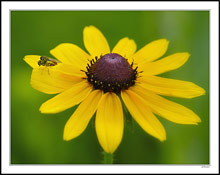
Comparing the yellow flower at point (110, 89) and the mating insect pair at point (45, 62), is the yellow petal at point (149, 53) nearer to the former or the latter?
the yellow flower at point (110, 89)

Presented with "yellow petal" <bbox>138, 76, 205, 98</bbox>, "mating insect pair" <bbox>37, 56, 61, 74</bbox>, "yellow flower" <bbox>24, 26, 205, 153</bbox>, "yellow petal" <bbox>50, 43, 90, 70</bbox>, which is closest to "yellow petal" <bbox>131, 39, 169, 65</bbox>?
"yellow flower" <bbox>24, 26, 205, 153</bbox>

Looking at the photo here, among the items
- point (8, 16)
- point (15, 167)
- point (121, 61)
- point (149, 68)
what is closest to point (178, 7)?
point (149, 68)

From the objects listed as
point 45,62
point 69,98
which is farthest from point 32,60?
point 69,98

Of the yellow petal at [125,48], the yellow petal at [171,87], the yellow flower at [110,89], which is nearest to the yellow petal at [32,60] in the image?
the yellow flower at [110,89]

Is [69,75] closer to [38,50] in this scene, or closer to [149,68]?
[149,68]

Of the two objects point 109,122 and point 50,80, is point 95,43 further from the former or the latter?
point 109,122
